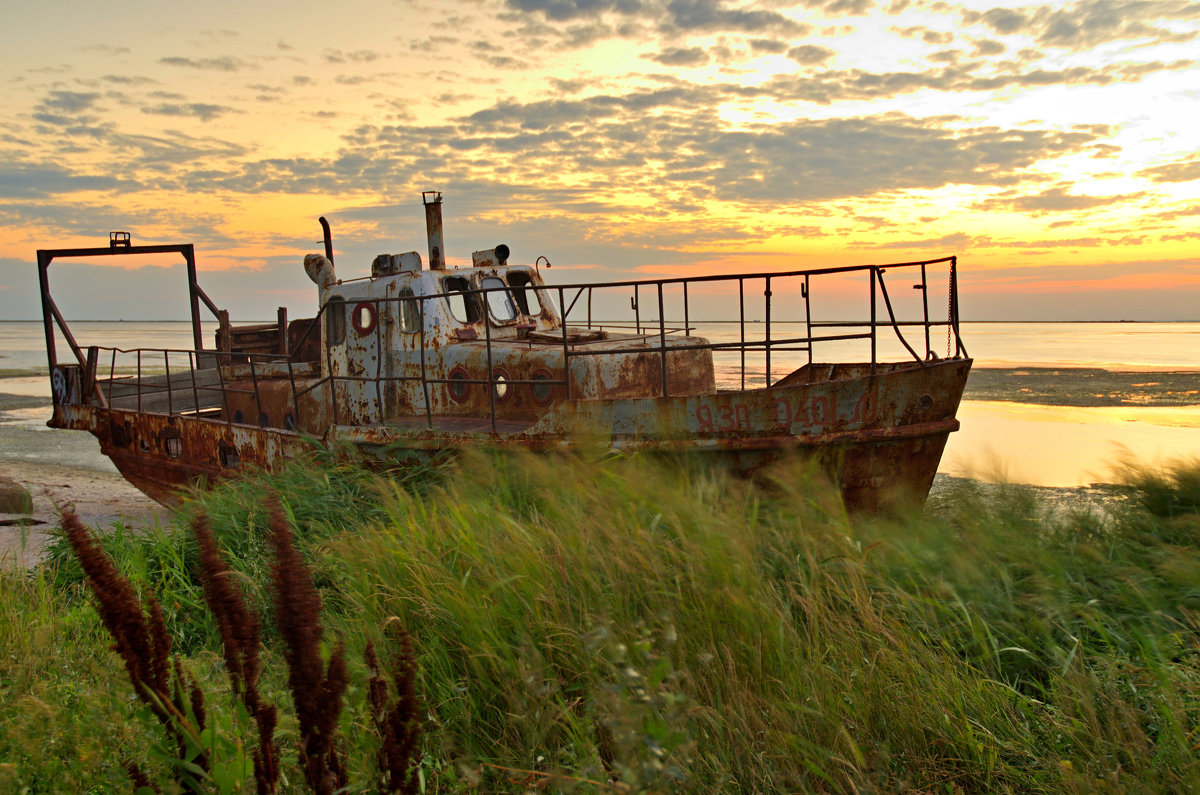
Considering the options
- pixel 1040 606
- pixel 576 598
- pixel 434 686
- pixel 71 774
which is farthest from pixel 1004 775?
pixel 71 774

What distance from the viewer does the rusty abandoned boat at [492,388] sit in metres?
6.30

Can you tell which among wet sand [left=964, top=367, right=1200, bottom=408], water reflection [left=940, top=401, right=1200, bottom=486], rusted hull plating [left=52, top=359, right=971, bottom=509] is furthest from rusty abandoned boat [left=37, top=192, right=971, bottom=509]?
wet sand [left=964, top=367, right=1200, bottom=408]

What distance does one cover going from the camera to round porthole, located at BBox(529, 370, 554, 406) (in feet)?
25.0

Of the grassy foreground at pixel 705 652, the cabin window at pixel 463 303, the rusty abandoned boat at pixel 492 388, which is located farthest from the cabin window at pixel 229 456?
the grassy foreground at pixel 705 652

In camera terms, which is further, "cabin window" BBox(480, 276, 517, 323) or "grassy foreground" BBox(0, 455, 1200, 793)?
"cabin window" BBox(480, 276, 517, 323)

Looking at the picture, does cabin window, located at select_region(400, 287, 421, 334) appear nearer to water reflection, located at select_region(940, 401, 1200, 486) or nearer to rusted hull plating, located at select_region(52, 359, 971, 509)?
rusted hull plating, located at select_region(52, 359, 971, 509)

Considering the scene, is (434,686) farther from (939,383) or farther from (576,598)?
(939,383)

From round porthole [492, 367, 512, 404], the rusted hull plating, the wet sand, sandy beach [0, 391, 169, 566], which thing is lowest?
the wet sand

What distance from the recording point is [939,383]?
6.35m

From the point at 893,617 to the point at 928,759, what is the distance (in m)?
0.76

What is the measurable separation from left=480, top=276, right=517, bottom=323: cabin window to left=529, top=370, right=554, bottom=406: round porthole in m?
1.50

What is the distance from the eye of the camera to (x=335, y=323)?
9109 millimetres

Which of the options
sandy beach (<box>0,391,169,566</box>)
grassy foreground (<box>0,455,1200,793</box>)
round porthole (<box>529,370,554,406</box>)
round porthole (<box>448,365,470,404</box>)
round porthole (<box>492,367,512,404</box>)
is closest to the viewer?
grassy foreground (<box>0,455,1200,793</box>)

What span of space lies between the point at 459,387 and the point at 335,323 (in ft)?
6.13
